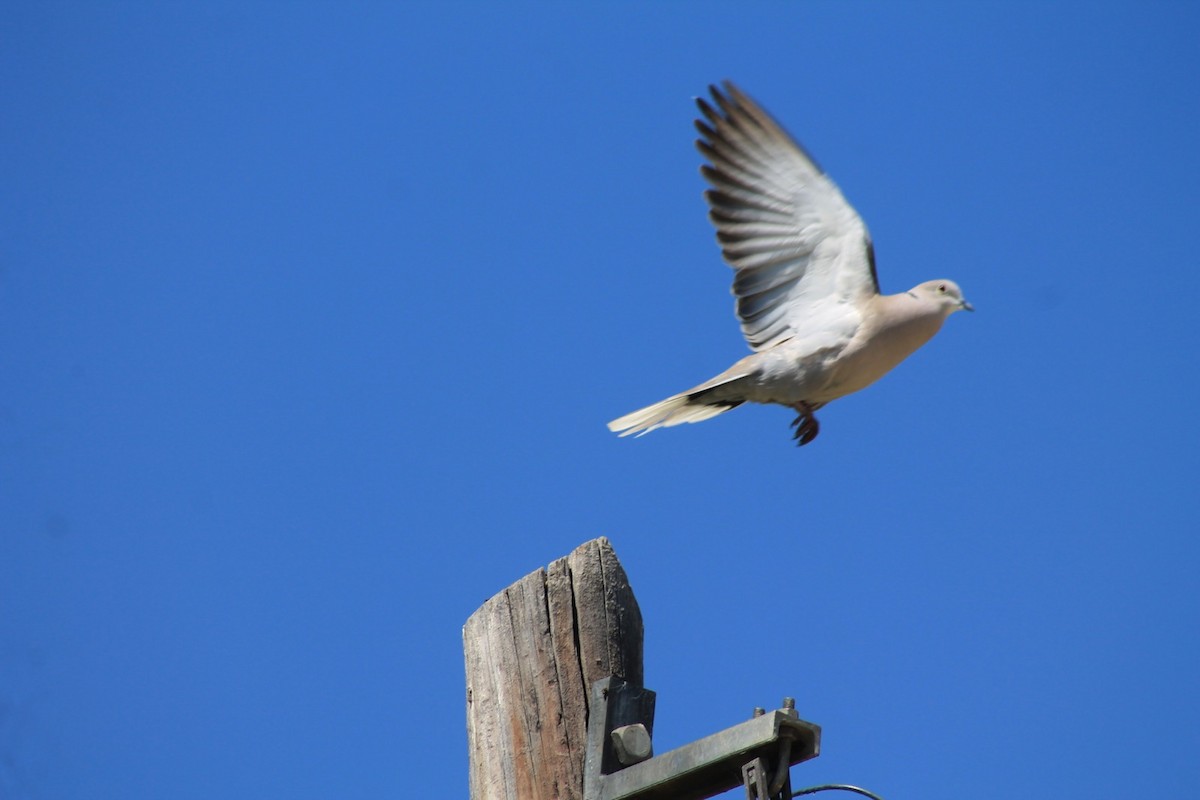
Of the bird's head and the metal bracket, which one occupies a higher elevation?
the bird's head

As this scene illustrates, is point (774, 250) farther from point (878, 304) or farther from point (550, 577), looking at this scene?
point (550, 577)

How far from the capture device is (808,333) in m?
6.82

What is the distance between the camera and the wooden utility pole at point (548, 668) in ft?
12.2

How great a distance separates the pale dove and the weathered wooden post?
304 cm

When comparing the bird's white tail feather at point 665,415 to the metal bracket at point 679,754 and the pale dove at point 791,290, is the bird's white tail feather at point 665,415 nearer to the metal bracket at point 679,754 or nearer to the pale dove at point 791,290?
the pale dove at point 791,290

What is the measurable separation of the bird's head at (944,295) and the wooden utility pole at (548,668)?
345 centimetres

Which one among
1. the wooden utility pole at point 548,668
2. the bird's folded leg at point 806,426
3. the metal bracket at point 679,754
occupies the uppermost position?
the bird's folded leg at point 806,426

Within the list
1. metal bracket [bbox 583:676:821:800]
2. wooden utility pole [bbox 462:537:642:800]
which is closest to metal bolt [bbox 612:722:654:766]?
metal bracket [bbox 583:676:821:800]

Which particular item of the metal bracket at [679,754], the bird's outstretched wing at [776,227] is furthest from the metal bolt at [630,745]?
the bird's outstretched wing at [776,227]

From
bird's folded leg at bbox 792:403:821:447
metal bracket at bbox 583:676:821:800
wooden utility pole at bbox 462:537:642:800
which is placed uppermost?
bird's folded leg at bbox 792:403:821:447

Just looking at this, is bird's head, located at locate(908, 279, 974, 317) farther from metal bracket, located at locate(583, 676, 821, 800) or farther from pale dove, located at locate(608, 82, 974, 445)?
metal bracket, located at locate(583, 676, 821, 800)

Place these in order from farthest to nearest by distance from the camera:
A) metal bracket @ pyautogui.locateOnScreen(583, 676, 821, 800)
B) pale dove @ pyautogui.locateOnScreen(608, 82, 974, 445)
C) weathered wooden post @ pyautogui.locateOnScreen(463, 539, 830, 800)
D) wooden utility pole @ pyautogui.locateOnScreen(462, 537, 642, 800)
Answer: pale dove @ pyautogui.locateOnScreen(608, 82, 974, 445) → wooden utility pole @ pyautogui.locateOnScreen(462, 537, 642, 800) → weathered wooden post @ pyautogui.locateOnScreen(463, 539, 830, 800) → metal bracket @ pyautogui.locateOnScreen(583, 676, 821, 800)

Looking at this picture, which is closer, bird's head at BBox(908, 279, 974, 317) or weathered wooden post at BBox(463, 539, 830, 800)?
weathered wooden post at BBox(463, 539, 830, 800)

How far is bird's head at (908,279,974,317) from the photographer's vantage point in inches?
269
